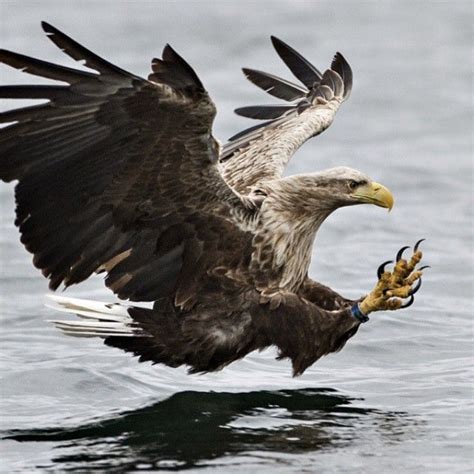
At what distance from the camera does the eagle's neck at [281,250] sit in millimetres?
8570

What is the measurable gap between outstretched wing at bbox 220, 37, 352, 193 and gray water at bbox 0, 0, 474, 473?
1186 mm

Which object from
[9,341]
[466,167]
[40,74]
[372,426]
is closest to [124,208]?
[40,74]

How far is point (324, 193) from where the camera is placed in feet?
28.4

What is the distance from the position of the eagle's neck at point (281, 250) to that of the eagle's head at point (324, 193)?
59 mm

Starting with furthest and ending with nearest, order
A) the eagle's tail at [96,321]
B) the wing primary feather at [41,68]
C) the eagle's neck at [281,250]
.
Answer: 1. the eagle's neck at [281,250]
2. the eagle's tail at [96,321]
3. the wing primary feather at [41,68]

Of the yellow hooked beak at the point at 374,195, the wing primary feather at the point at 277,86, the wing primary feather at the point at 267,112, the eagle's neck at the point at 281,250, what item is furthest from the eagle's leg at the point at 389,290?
the wing primary feather at the point at 277,86

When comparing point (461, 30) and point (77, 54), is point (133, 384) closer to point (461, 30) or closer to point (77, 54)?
point (77, 54)

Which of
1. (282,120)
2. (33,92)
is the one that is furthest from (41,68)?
(282,120)

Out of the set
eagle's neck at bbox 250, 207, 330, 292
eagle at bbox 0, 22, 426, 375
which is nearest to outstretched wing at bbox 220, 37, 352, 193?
eagle at bbox 0, 22, 426, 375

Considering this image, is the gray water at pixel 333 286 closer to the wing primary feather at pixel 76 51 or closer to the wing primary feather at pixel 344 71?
the wing primary feather at pixel 344 71

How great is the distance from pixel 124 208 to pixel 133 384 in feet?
4.62

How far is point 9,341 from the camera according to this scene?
10320 mm

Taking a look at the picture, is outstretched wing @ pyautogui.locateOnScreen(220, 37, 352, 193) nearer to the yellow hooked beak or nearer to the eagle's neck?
the eagle's neck

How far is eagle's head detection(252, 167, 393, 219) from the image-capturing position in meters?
8.64
